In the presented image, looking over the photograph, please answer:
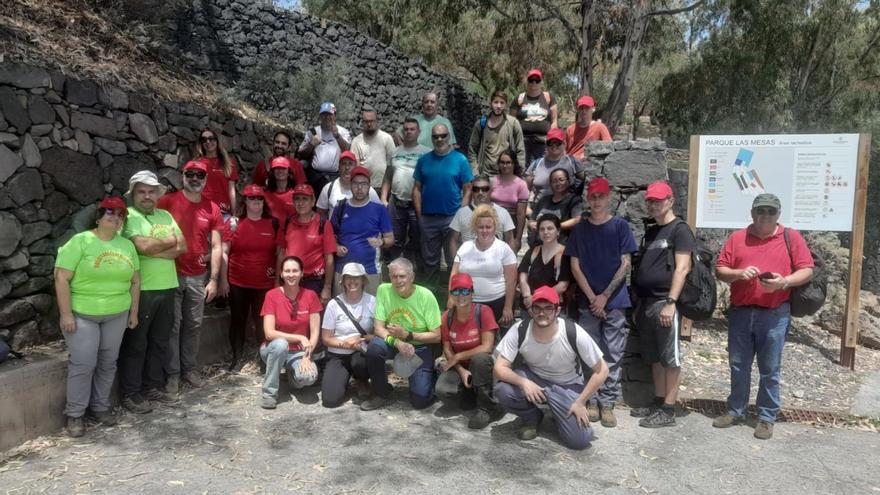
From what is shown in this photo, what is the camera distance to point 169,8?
9305 millimetres

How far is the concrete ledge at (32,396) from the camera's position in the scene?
4.18m

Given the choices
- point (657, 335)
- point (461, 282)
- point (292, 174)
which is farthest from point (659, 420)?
point (292, 174)

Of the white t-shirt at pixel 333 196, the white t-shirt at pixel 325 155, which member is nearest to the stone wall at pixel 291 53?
the white t-shirt at pixel 325 155

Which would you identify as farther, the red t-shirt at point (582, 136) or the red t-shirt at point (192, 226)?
the red t-shirt at point (582, 136)

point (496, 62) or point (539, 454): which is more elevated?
point (496, 62)

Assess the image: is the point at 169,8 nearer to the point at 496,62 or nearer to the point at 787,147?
the point at 787,147

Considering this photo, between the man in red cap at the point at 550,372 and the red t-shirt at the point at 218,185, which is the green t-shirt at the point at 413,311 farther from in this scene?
the red t-shirt at the point at 218,185

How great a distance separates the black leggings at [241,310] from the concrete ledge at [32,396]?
1.40m

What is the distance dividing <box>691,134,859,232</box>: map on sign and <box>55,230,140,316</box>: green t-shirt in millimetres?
4947

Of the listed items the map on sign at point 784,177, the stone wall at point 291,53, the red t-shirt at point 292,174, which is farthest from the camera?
the stone wall at point 291,53

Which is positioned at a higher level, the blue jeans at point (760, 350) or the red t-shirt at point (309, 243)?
the red t-shirt at point (309, 243)

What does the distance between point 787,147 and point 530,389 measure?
3.51 meters

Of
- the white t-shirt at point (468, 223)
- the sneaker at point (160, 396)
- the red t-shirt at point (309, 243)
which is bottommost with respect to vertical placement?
the sneaker at point (160, 396)

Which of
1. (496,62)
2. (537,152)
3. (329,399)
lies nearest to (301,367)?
(329,399)
